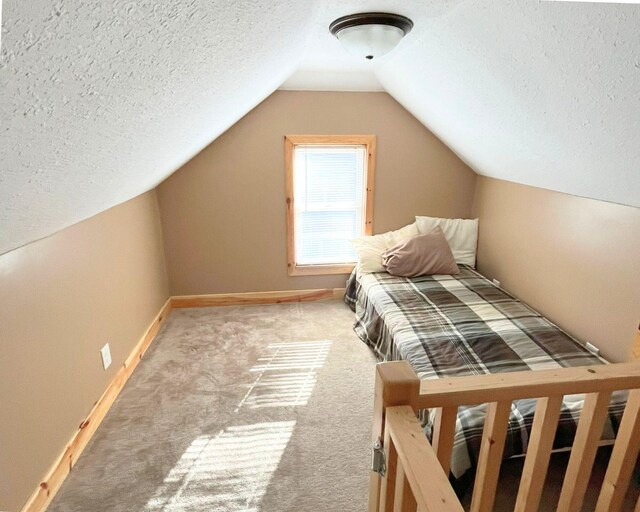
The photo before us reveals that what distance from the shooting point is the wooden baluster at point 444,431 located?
0.99 metres

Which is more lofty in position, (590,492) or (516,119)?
(516,119)

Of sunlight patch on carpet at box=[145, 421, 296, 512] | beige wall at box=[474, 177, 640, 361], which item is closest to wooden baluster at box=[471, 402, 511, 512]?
sunlight patch on carpet at box=[145, 421, 296, 512]

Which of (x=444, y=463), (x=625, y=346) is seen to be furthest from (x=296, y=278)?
(x=444, y=463)

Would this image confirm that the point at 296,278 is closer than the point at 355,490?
No

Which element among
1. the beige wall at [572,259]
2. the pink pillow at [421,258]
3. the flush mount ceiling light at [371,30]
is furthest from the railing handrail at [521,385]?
the pink pillow at [421,258]

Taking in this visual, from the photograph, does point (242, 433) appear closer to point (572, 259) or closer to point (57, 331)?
point (57, 331)

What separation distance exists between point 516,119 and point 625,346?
133 centimetres

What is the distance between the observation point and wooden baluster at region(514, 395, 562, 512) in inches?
41.6

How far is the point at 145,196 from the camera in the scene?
3125 mm

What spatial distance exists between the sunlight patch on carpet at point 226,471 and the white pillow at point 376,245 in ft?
5.16

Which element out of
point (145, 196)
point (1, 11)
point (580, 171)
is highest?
point (1, 11)

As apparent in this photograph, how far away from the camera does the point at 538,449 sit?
1101 millimetres

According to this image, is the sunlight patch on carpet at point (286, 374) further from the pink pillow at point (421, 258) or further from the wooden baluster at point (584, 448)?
the wooden baluster at point (584, 448)

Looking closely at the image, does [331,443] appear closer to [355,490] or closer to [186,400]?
[355,490]
